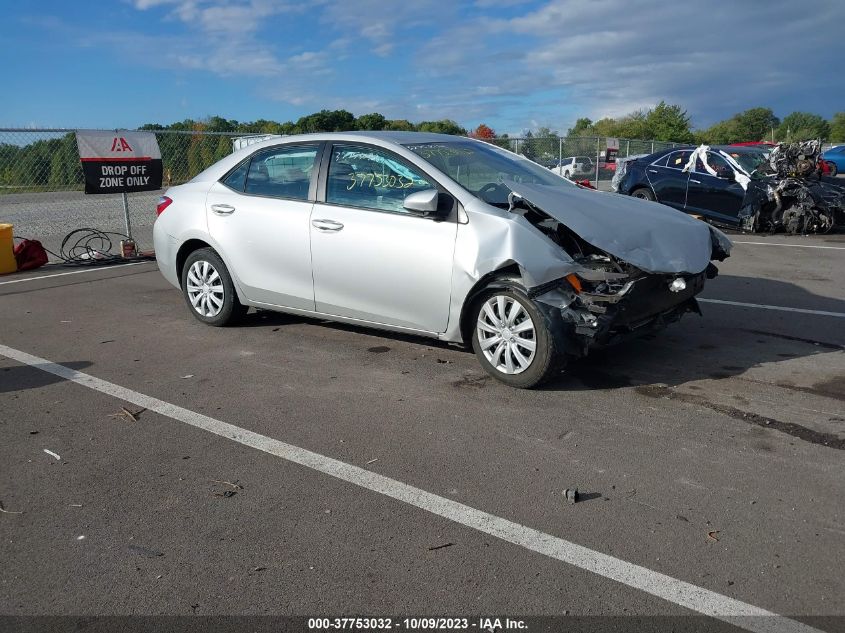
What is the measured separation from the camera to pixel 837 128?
68.4 meters

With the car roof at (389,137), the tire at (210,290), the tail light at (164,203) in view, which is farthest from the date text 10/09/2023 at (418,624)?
the tail light at (164,203)

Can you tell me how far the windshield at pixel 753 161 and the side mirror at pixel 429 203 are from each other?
10358mm

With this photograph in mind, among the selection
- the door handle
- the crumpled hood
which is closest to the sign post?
the door handle

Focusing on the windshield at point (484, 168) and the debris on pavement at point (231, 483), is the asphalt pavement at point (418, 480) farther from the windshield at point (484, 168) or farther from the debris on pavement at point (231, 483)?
the windshield at point (484, 168)

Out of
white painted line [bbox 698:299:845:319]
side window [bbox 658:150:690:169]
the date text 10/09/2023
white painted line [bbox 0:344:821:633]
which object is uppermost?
side window [bbox 658:150:690:169]

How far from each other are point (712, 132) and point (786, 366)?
222ft

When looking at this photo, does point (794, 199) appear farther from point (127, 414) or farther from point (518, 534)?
point (127, 414)

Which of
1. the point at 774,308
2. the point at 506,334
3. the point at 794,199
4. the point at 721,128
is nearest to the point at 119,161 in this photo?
the point at 506,334

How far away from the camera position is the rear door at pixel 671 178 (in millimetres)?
14375

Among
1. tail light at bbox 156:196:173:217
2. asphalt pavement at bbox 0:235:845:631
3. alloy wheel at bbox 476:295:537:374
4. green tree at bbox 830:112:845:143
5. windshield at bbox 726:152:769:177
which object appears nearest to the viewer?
asphalt pavement at bbox 0:235:845:631

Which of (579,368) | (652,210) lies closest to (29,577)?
(579,368)

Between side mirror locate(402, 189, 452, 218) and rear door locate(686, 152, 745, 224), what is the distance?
10098 mm

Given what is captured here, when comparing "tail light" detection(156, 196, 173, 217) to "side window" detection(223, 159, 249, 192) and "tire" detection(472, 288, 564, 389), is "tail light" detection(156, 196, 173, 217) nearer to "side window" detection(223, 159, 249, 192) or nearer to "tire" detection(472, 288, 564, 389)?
"side window" detection(223, 159, 249, 192)

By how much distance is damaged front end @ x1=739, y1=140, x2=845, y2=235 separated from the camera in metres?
13.2
